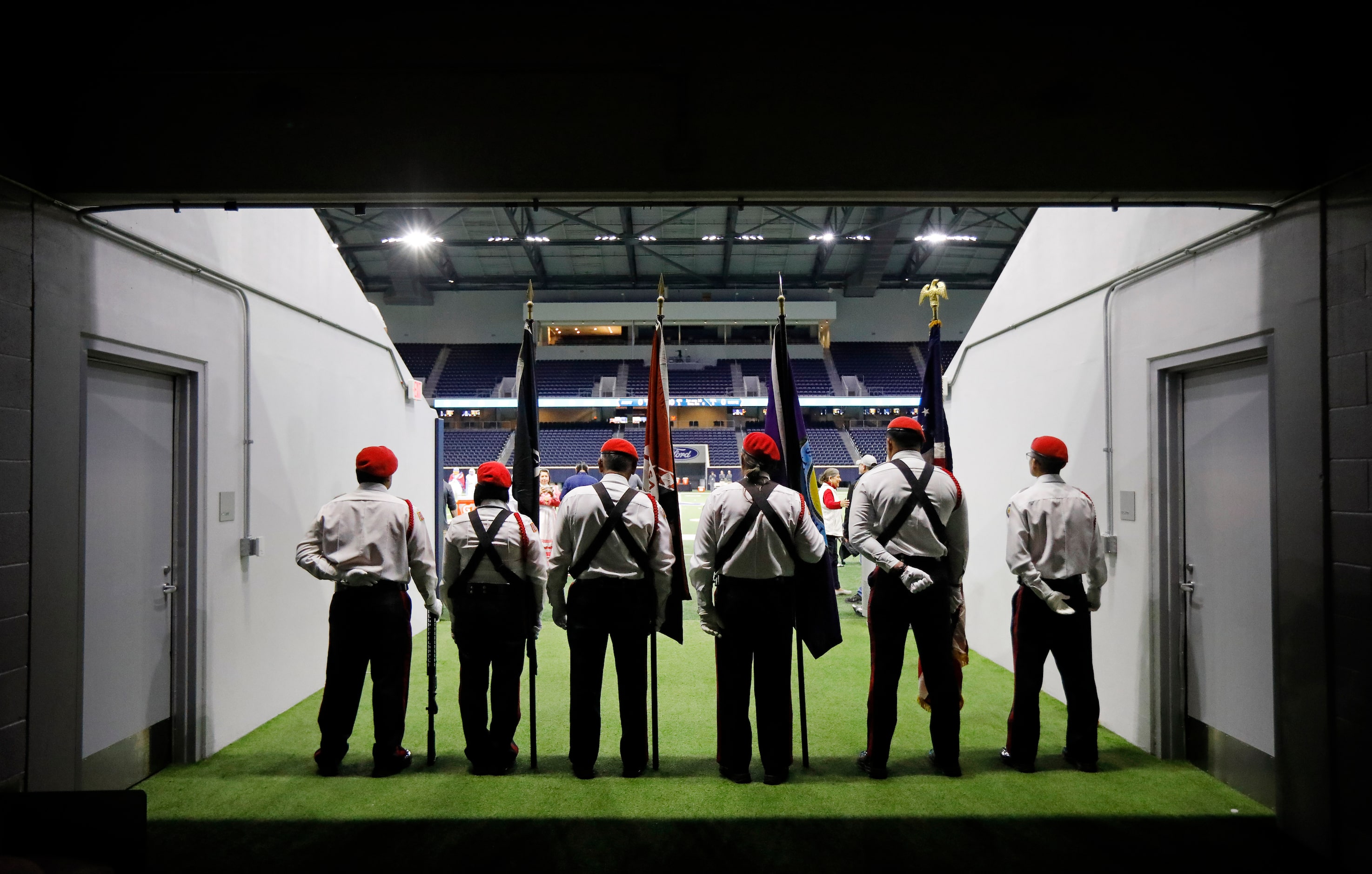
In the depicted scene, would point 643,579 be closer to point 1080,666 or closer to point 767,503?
point 767,503

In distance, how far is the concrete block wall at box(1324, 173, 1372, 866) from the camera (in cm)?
238

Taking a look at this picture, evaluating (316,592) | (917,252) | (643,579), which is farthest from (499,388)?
(643,579)

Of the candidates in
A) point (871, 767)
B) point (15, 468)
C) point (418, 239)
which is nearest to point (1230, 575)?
point (871, 767)

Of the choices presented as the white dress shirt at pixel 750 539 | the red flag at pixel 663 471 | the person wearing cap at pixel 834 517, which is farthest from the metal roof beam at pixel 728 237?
the white dress shirt at pixel 750 539

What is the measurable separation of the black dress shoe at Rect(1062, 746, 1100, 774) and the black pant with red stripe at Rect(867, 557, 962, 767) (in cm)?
63

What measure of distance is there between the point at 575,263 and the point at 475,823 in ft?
79.6

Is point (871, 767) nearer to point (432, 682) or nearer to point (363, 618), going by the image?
point (432, 682)

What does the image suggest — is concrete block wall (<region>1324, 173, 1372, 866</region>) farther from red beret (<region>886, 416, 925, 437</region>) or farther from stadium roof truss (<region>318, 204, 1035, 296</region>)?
stadium roof truss (<region>318, 204, 1035, 296</region>)

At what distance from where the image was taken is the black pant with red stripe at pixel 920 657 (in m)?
3.26

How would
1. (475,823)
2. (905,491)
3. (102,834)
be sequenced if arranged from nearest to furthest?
(102,834) < (475,823) < (905,491)

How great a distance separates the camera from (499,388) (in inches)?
1145

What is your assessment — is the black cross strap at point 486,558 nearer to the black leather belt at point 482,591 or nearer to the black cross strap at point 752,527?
the black leather belt at point 482,591

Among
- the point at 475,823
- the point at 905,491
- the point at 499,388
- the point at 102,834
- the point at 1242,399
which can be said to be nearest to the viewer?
the point at 102,834

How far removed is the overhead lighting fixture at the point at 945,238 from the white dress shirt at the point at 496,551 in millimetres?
19207
